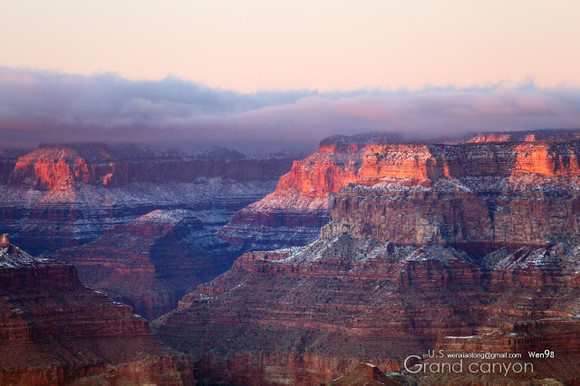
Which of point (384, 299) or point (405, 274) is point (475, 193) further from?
point (384, 299)

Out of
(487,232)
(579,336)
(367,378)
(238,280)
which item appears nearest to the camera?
(367,378)

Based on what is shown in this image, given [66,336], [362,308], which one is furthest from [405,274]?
[66,336]

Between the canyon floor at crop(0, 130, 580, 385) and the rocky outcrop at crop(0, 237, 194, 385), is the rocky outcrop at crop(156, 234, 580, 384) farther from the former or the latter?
the rocky outcrop at crop(0, 237, 194, 385)

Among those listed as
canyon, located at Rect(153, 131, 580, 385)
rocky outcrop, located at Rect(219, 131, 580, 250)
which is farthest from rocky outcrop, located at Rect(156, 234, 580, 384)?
rocky outcrop, located at Rect(219, 131, 580, 250)

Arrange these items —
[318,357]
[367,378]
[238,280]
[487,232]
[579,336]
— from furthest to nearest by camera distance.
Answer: [238,280] < [487,232] < [318,357] < [579,336] < [367,378]

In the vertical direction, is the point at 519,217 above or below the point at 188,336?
above

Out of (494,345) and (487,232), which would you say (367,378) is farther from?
(487,232)

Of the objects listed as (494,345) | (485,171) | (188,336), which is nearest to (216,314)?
(188,336)
